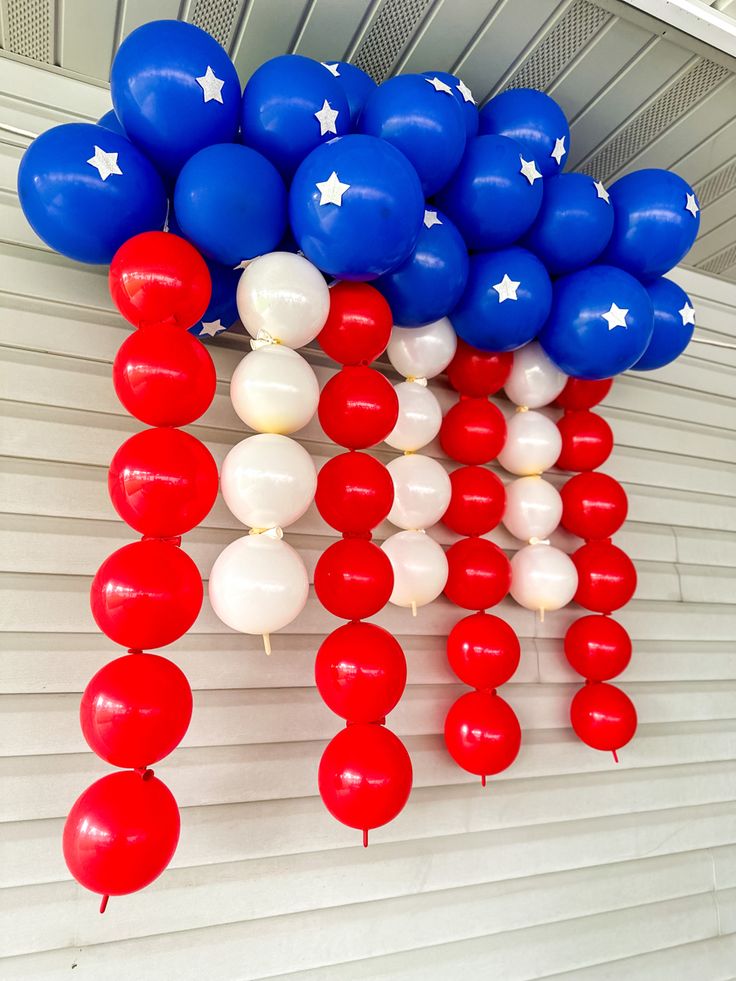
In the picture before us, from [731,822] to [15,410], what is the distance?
2314mm

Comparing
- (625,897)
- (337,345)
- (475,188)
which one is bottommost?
(625,897)

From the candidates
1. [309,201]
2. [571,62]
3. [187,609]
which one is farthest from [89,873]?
[571,62]

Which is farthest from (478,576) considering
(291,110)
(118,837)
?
(291,110)

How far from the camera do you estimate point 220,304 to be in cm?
141

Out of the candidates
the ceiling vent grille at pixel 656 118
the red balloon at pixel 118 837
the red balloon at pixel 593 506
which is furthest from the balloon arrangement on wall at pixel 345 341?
the ceiling vent grille at pixel 656 118

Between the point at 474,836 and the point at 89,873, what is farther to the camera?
the point at 474,836

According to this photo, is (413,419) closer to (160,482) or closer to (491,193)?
(491,193)

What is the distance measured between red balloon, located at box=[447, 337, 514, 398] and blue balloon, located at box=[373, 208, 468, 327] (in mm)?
240

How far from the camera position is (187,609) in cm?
112

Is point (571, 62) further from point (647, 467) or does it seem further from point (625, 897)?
point (625, 897)

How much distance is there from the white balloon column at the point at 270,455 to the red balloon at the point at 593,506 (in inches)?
34.5

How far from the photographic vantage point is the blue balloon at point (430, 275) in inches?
55.4

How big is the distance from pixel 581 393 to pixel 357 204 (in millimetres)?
960

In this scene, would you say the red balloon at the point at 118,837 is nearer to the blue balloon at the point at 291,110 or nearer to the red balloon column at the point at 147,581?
the red balloon column at the point at 147,581
